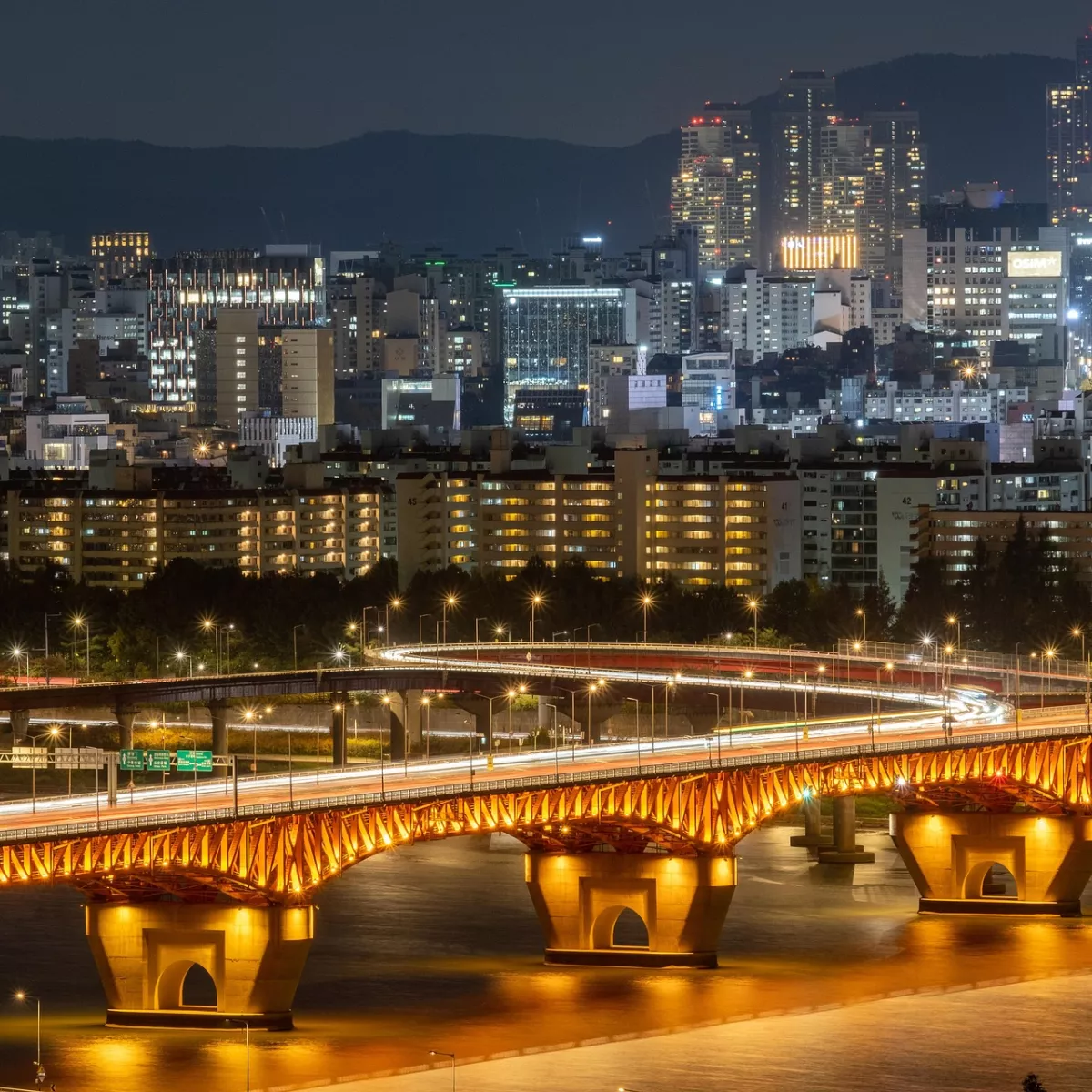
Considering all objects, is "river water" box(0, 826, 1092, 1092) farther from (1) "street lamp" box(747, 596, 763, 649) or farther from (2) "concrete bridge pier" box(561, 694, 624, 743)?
(1) "street lamp" box(747, 596, 763, 649)

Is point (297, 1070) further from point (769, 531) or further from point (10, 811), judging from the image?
point (769, 531)

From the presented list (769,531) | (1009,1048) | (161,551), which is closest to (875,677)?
(1009,1048)

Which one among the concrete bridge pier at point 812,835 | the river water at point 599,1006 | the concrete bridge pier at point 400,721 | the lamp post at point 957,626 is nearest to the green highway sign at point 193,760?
the river water at point 599,1006

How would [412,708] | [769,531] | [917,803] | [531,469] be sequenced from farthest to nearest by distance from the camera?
[531,469], [769,531], [412,708], [917,803]

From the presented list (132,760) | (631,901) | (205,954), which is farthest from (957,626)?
(205,954)

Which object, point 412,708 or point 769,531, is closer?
point 412,708

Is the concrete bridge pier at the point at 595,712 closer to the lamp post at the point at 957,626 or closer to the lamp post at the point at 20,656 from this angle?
the lamp post at the point at 957,626

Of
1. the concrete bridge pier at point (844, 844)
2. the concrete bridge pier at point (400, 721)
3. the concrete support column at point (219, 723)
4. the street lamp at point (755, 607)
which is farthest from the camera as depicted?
the street lamp at point (755, 607)
